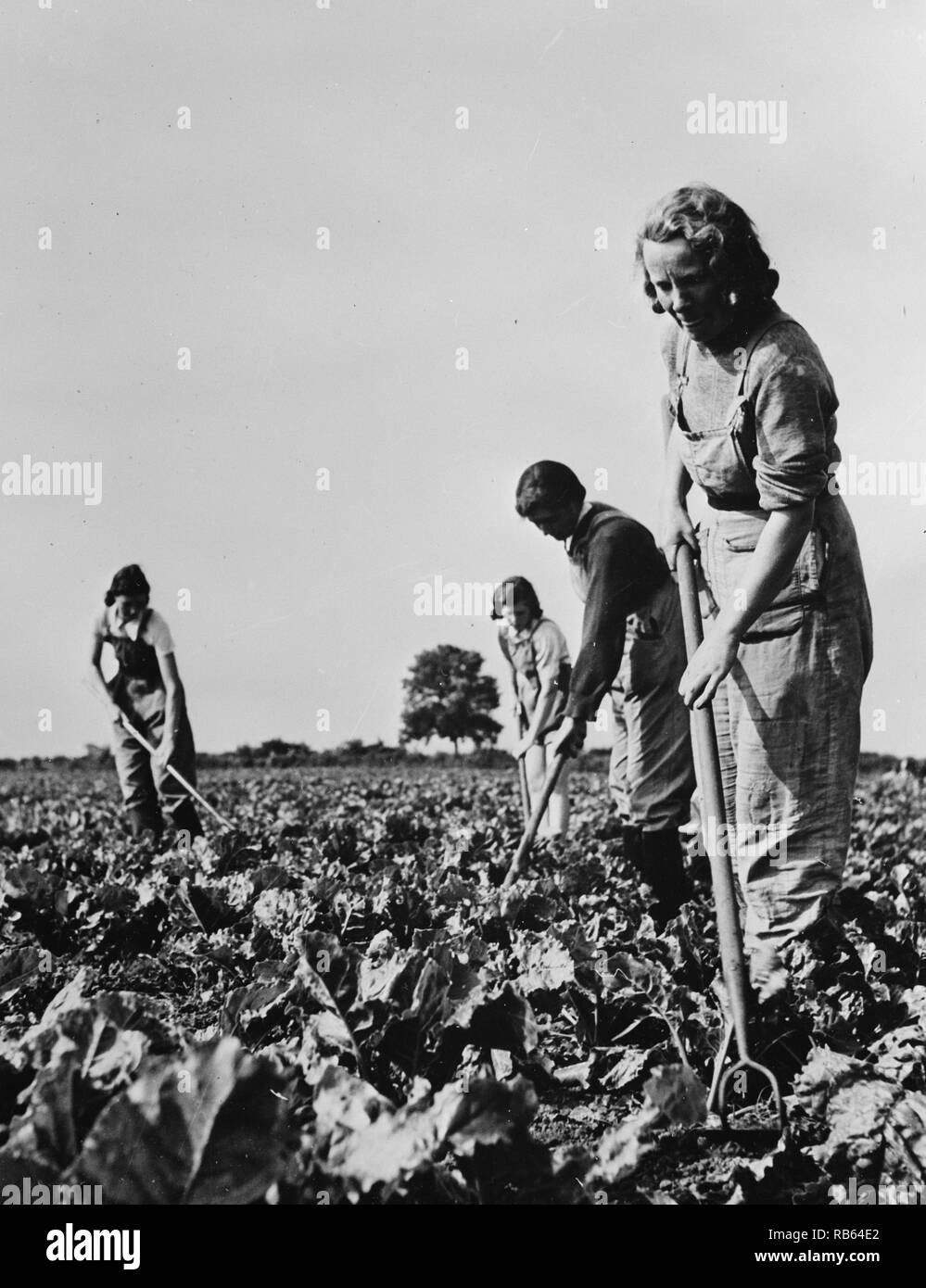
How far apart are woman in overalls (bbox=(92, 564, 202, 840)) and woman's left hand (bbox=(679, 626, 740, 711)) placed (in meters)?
4.50

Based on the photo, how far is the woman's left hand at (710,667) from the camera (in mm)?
2508

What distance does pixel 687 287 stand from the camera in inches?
99.7

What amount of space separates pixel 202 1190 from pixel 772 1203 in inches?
37.1

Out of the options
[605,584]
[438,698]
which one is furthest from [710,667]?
[438,698]

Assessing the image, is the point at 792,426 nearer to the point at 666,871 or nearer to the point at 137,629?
the point at 666,871

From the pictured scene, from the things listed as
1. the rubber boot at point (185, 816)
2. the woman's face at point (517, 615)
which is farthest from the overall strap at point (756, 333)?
the rubber boot at point (185, 816)

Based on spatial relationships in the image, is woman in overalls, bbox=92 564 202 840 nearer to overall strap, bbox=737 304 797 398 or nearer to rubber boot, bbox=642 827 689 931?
rubber boot, bbox=642 827 689 931

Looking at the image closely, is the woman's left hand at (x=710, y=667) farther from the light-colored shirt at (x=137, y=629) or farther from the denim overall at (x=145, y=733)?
the denim overall at (x=145, y=733)

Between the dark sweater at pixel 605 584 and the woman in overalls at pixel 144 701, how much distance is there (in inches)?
121

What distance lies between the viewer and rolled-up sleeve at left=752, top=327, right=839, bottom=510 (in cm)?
244

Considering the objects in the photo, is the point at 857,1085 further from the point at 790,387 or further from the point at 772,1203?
the point at 790,387

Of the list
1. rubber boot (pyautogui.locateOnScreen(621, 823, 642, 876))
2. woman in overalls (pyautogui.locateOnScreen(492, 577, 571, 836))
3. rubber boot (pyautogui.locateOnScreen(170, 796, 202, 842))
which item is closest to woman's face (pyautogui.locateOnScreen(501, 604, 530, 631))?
woman in overalls (pyautogui.locateOnScreen(492, 577, 571, 836))

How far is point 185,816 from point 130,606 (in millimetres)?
1321
